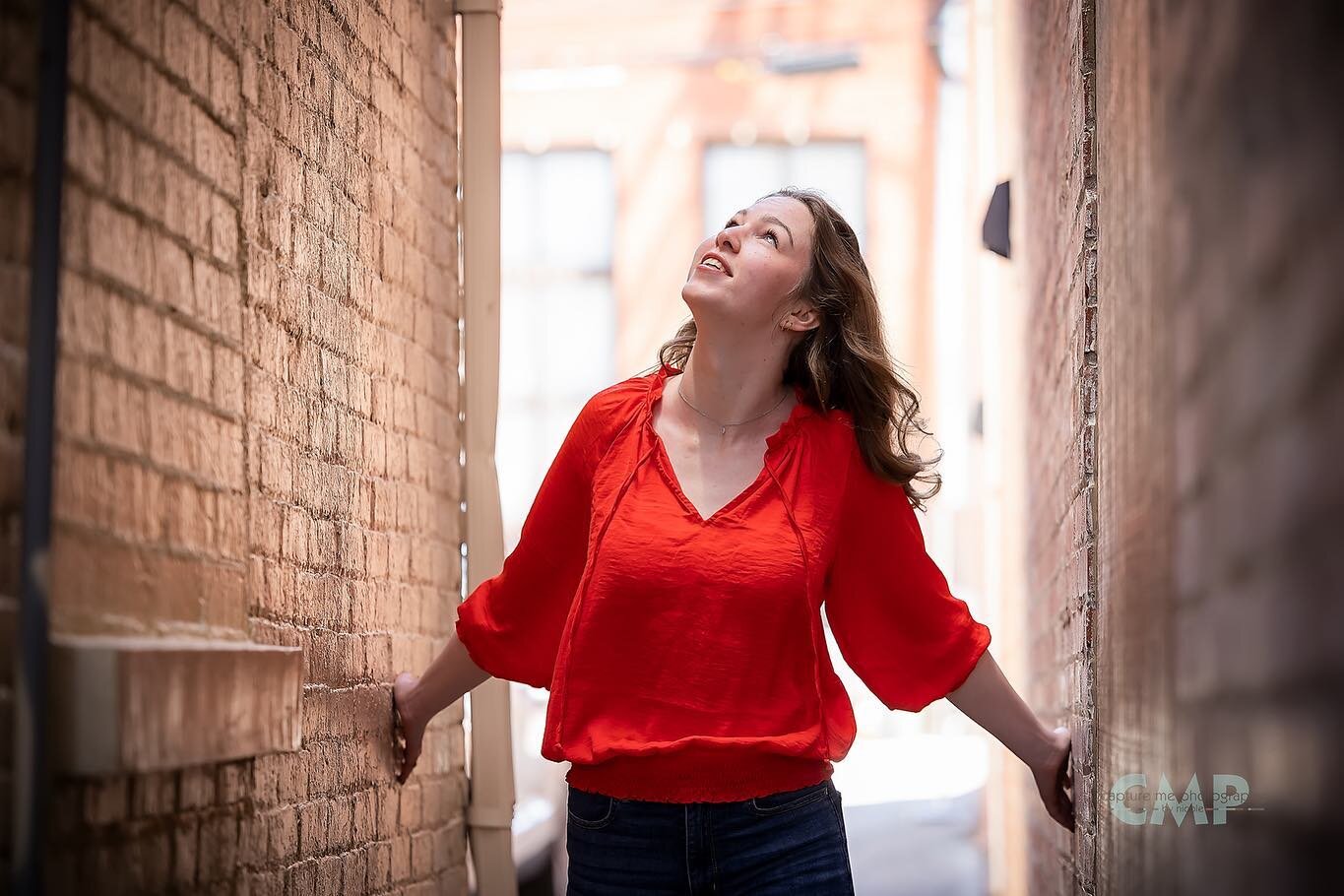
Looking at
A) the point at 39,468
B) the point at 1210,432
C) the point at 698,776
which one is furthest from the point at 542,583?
the point at 1210,432

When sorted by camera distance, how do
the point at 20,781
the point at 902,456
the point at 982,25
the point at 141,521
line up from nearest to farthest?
the point at 20,781 < the point at 141,521 < the point at 902,456 < the point at 982,25

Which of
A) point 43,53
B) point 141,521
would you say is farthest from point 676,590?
point 43,53

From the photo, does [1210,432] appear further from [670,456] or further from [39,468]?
[670,456]

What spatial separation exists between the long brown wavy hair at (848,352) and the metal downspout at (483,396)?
2.61 ft

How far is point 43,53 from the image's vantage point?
1511 mm

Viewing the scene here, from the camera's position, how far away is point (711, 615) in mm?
2213

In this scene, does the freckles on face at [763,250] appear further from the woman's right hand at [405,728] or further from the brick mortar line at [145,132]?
the woman's right hand at [405,728]

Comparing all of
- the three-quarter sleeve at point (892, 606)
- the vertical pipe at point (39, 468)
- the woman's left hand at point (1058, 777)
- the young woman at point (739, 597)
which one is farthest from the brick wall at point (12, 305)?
the woman's left hand at point (1058, 777)

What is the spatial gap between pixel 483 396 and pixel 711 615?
51.3 inches

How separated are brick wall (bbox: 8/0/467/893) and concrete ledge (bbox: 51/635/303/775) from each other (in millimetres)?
50

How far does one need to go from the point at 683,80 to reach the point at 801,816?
7992 millimetres

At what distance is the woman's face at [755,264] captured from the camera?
2.43 m

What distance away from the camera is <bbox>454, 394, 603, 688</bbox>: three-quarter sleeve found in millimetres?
2451

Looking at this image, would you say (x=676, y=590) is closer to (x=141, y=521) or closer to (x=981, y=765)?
(x=141, y=521)
